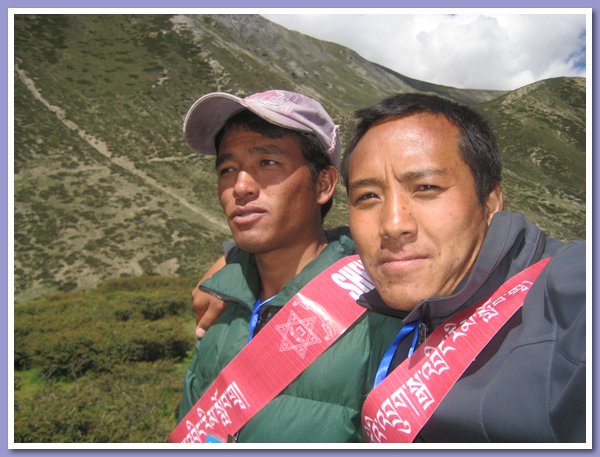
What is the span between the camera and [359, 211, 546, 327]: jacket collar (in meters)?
1.86

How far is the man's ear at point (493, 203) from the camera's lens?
81.5 inches

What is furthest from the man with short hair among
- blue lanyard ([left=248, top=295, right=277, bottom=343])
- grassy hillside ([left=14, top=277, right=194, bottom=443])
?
grassy hillside ([left=14, top=277, right=194, bottom=443])

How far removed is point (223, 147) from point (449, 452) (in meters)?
2.02

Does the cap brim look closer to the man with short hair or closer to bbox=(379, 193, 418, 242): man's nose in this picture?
the man with short hair

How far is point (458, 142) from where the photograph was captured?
1994mm

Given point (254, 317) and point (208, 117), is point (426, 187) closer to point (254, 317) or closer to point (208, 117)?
point (254, 317)

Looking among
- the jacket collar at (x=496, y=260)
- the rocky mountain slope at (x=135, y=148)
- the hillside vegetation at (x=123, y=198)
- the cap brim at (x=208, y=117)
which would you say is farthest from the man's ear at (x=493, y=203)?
the hillside vegetation at (x=123, y=198)

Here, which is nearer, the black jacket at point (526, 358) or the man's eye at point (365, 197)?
the black jacket at point (526, 358)

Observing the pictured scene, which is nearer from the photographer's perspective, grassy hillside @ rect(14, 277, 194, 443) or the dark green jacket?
the dark green jacket

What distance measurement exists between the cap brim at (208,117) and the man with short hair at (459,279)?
94 cm

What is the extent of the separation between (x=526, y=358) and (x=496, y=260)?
16.4 inches

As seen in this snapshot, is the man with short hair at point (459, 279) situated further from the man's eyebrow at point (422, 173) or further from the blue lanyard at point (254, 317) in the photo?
the blue lanyard at point (254, 317)

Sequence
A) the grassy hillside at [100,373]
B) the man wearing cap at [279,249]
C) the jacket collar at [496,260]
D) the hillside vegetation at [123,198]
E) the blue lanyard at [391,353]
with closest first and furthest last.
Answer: the jacket collar at [496,260], the blue lanyard at [391,353], the man wearing cap at [279,249], the grassy hillside at [100,373], the hillside vegetation at [123,198]

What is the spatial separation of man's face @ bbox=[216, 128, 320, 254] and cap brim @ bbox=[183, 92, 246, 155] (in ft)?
0.54
